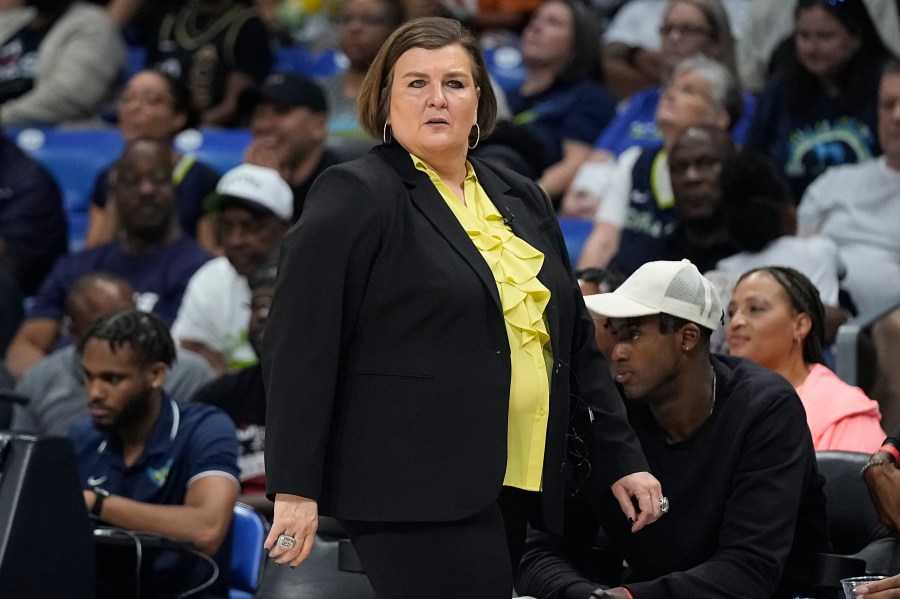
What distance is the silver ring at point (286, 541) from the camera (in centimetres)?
261

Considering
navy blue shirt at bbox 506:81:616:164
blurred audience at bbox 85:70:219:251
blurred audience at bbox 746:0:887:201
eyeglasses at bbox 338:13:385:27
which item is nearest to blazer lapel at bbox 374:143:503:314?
blurred audience at bbox 746:0:887:201

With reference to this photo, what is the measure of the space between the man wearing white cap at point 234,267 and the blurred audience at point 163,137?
69 centimetres

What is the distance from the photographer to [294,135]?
647cm

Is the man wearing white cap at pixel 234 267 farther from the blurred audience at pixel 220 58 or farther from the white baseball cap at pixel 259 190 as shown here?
the blurred audience at pixel 220 58

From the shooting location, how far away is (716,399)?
348 cm

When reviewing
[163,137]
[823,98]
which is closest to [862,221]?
[823,98]

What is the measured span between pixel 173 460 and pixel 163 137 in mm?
3324

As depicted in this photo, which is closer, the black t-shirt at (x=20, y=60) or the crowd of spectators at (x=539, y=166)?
the crowd of spectators at (x=539, y=166)

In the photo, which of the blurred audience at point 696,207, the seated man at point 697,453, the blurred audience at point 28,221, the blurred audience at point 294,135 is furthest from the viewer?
the blurred audience at point 28,221

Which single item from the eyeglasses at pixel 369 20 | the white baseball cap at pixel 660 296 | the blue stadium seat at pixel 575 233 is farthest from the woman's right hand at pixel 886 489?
the eyeglasses at pixel 369 20

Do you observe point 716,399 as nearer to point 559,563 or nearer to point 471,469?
point 559,563

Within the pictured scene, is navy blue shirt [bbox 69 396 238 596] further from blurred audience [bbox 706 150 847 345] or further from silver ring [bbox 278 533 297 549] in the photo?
blurred audience [bbox 706 150 847 345]

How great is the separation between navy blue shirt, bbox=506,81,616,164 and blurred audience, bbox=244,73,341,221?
999 mm

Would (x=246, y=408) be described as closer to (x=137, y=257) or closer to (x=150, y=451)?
(x=150, y=451)
